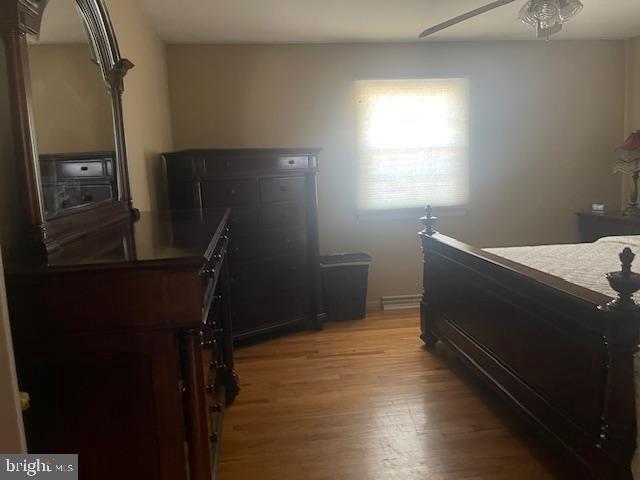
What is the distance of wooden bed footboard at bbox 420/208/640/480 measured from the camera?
1.46 m

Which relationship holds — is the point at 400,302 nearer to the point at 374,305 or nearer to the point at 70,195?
the point at 374,305

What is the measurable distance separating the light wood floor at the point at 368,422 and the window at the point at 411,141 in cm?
146

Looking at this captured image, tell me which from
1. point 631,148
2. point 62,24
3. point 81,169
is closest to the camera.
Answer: point 62,24

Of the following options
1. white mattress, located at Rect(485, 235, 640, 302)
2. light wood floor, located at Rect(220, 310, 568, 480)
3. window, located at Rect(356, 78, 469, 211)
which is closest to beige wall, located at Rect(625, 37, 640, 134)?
window, located at Rect(356, 78, 469, 211)

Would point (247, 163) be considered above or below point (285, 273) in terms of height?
above

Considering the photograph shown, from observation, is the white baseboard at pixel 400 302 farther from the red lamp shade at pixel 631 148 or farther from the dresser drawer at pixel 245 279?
the red lamp shade at pixel 631 148

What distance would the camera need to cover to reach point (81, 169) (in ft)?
5.63

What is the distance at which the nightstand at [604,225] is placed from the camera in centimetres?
361

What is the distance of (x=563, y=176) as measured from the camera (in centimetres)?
426

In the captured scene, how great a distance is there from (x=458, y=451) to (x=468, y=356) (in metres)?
0.66

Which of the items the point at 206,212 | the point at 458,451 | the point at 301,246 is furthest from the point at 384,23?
the point at 458,451

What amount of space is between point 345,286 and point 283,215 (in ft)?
2.67

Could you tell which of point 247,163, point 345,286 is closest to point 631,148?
point 345,286

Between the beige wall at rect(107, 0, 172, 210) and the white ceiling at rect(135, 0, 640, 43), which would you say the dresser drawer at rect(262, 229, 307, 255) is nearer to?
the beige wall at rect(107, 0, 172, 210)
